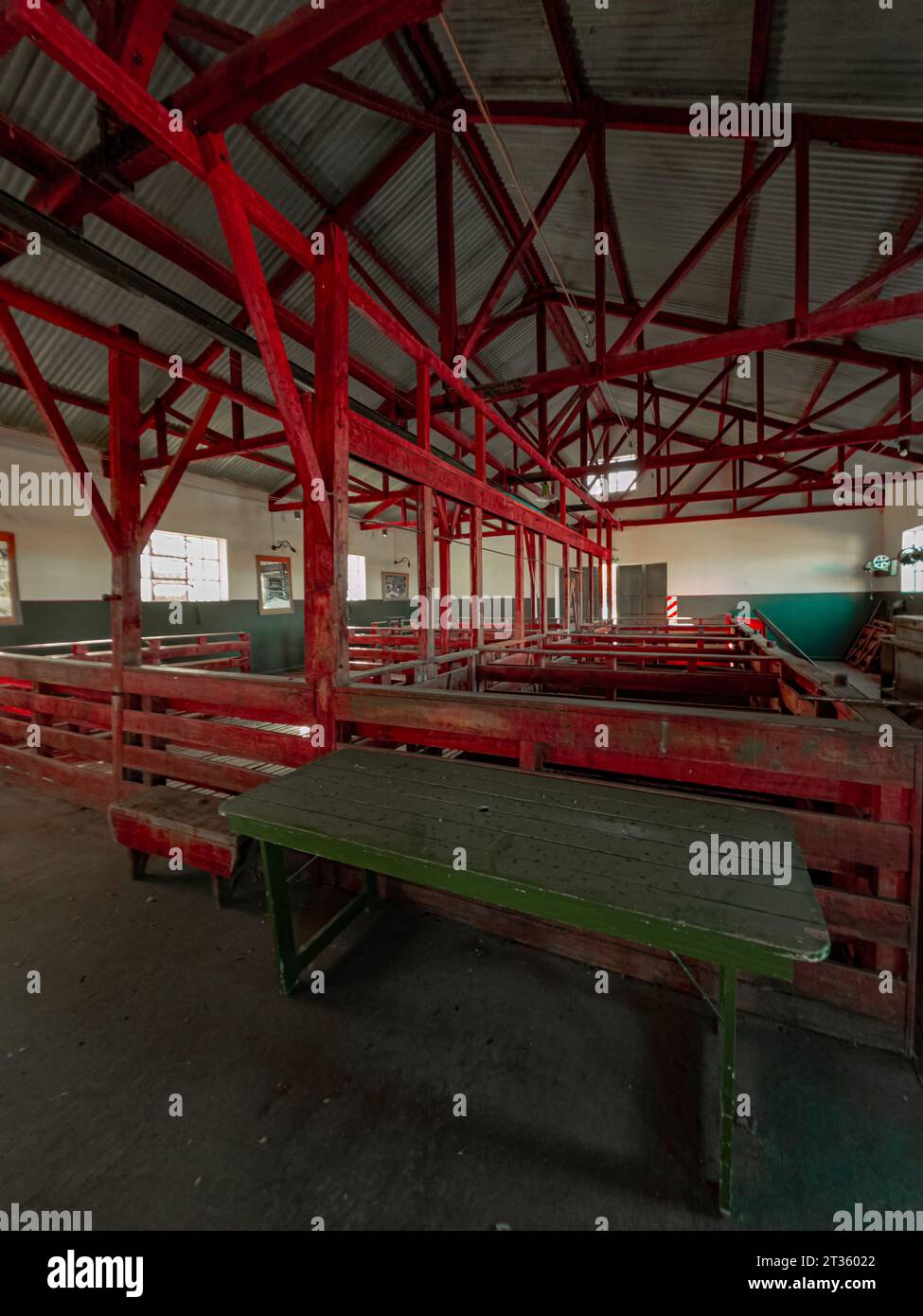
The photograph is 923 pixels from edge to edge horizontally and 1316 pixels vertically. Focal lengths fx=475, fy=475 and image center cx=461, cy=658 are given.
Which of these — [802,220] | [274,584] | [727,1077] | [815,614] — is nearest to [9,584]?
[274,584]

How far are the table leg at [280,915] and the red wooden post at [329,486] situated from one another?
0.73 m

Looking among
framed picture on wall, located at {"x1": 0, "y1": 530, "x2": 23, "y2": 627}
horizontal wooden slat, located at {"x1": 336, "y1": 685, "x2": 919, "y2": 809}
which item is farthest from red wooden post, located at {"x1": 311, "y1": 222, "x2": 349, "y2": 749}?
framed picture on wall, located at {"x1": 0, "y1": 530, "x2": 23, "y2": 627}

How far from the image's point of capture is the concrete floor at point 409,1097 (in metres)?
1.21

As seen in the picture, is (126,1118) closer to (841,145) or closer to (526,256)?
(841,145)

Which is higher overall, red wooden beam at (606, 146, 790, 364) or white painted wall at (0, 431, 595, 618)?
red wooden beam at (606, 146, 790, 364)

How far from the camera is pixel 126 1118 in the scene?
55.8 inches

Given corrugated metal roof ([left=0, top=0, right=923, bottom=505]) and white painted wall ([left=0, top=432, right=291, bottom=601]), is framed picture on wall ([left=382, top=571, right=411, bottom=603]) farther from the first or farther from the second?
corrugated metal roof ([left=0, top=0, right=923, bottom=505])

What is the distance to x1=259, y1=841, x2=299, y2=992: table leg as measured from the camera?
186cm

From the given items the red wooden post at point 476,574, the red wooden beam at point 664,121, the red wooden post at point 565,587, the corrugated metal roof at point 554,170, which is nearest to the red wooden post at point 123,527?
the corrugated metal roof at point 554,170

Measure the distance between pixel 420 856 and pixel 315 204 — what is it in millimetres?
6030

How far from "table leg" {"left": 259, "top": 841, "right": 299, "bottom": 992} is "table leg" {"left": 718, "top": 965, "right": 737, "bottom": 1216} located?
1489mm

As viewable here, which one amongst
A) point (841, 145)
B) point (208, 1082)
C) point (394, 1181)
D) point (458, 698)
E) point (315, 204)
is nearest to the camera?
point (394, 1181)

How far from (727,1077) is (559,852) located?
0.67m

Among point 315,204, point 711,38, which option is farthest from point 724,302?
point 315,204
